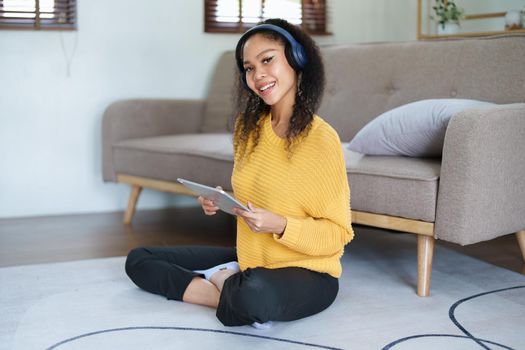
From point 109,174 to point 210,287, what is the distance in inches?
56.7

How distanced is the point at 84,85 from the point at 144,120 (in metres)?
0.36

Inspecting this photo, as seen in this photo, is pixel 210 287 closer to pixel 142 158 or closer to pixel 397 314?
pixel 397 314

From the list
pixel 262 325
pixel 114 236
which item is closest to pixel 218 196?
pixel 262 325

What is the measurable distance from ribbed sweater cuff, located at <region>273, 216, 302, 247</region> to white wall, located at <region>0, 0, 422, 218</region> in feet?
6.36

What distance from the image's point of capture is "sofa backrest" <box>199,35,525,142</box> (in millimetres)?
2395

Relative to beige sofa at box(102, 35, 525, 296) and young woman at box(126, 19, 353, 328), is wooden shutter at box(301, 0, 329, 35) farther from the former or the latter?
young woman at box(126, 19, 353, 328)

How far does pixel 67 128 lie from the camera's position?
3.36m

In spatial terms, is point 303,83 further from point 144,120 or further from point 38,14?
point 38,14

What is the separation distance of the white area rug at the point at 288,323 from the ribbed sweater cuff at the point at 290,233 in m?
0.22

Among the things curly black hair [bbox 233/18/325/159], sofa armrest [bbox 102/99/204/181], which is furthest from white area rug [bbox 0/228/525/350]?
sofa armrest [bbox 102/99/204/181]

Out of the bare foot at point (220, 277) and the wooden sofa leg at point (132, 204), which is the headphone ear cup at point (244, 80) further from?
the wooden sofa leg at point (132, 204)

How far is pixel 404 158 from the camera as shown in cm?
222

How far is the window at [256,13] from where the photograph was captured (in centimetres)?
360

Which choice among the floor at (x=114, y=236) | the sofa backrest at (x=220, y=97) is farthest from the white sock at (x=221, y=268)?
the sofa backrest at (x=220, y=97)
